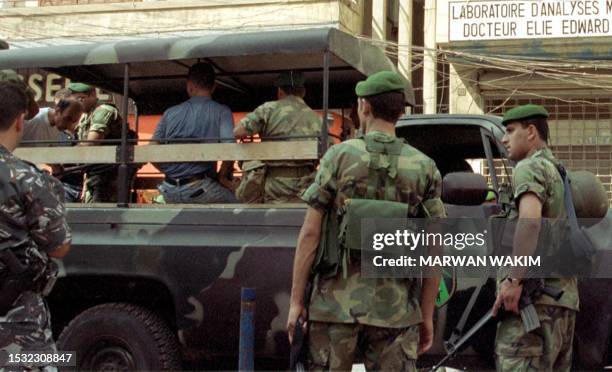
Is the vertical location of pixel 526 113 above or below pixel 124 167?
above

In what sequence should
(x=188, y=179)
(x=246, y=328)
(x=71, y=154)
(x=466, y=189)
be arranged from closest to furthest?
(x=466, y=189) < (x=246, y=328) < (x=71, y=154) < (x=188, y=179)

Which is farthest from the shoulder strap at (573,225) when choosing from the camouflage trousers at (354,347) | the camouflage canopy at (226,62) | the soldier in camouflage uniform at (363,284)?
the camouflage canopy at (226,62)

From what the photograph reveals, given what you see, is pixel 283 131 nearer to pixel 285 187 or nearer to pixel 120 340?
pixel 285 187

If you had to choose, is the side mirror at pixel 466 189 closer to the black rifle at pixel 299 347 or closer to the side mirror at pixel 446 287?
the side mirror at pixel 446 287

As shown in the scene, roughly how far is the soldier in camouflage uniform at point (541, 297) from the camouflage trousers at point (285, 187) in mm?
1468

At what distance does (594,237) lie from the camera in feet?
15.5

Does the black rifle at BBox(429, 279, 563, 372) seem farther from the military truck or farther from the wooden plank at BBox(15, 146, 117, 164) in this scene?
the wooden plank at BBox(15, 146, 117, 164)

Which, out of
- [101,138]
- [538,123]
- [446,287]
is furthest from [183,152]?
[538,123]

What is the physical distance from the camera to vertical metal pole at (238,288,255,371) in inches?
178

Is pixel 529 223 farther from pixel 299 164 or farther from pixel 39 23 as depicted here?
pixel 39 23

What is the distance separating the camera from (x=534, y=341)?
13.0 ft

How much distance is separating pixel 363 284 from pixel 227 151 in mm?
1952

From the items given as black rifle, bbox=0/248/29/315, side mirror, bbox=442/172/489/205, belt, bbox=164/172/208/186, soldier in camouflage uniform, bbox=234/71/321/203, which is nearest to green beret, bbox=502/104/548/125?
side mirror, bbox=442/172/489/205

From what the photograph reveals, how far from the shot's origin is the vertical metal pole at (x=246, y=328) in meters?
4.52
